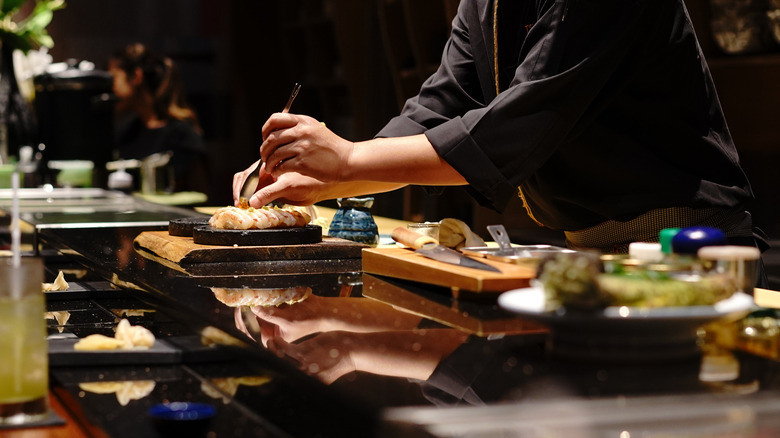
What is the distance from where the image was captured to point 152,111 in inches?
240

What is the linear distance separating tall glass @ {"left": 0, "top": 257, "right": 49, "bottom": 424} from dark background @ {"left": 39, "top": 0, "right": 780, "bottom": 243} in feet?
8.32

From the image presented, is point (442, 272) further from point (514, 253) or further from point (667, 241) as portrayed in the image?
point (667, 241)

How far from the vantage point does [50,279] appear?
213cm

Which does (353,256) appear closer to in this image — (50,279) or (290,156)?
(290,156)

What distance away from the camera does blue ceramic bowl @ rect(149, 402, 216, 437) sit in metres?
0.90

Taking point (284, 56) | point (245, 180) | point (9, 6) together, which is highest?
point (9, 6)

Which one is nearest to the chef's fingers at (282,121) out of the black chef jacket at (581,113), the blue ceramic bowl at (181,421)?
the black chef jacket at (581,113)

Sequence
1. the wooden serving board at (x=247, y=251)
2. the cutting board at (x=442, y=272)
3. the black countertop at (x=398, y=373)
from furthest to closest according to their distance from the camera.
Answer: the wooden serving board at (x=247, y=251) → the cutting board at (x=442, y=272) → the black countertop at (x=398, y=373)

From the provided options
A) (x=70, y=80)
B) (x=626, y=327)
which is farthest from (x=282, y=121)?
(x=70, y=80)

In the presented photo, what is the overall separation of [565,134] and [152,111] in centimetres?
498

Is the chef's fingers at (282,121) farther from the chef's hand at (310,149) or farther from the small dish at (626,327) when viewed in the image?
the small dish at (626,327)

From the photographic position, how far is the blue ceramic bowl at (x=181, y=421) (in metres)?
0.90

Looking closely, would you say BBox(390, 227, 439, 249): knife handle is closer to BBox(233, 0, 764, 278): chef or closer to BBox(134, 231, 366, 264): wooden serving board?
BBox(233, 0, 764, 278): chef

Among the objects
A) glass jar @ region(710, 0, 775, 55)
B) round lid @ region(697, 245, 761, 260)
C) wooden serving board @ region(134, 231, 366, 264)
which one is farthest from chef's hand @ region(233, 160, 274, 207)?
glass jar @ region(710, 0, 775, 55)
